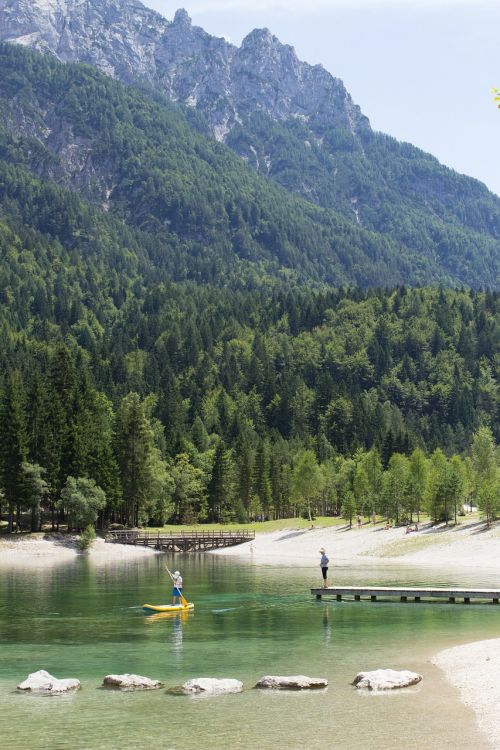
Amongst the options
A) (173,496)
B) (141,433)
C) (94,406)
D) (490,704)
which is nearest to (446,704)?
(490,704)

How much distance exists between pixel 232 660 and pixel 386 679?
30.0 feet

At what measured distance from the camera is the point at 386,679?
37.8m

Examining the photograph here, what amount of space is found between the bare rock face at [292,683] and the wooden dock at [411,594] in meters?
29.9

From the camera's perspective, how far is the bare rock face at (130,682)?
1497 inches

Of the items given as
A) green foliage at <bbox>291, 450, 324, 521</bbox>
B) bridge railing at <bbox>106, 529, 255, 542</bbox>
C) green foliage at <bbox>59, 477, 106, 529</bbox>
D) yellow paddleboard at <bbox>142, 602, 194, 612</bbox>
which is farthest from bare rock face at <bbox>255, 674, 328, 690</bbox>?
green foliage at <bbox>291, 450, 324, 521</bbox>

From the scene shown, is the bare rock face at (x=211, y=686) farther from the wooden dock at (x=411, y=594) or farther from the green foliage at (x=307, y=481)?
the green foliage at (x=307, y=481)

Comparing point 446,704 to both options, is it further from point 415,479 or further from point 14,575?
point 415,479

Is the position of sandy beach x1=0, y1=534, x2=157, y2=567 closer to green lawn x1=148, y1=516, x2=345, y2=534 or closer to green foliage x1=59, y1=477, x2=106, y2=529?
green foliage x1=59, y1=477, x2=106, y2=529

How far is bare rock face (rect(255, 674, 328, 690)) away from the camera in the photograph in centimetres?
3766

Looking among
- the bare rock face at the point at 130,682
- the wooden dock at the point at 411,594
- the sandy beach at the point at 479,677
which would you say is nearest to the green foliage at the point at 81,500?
the wooden dock at the point at 411,594

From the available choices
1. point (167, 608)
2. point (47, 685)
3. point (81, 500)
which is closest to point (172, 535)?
point (81, 500)

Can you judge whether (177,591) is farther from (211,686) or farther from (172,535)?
(172,535)

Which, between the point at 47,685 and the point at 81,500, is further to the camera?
the point at 81,500

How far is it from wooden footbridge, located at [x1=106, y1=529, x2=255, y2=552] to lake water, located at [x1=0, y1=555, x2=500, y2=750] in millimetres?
55769
